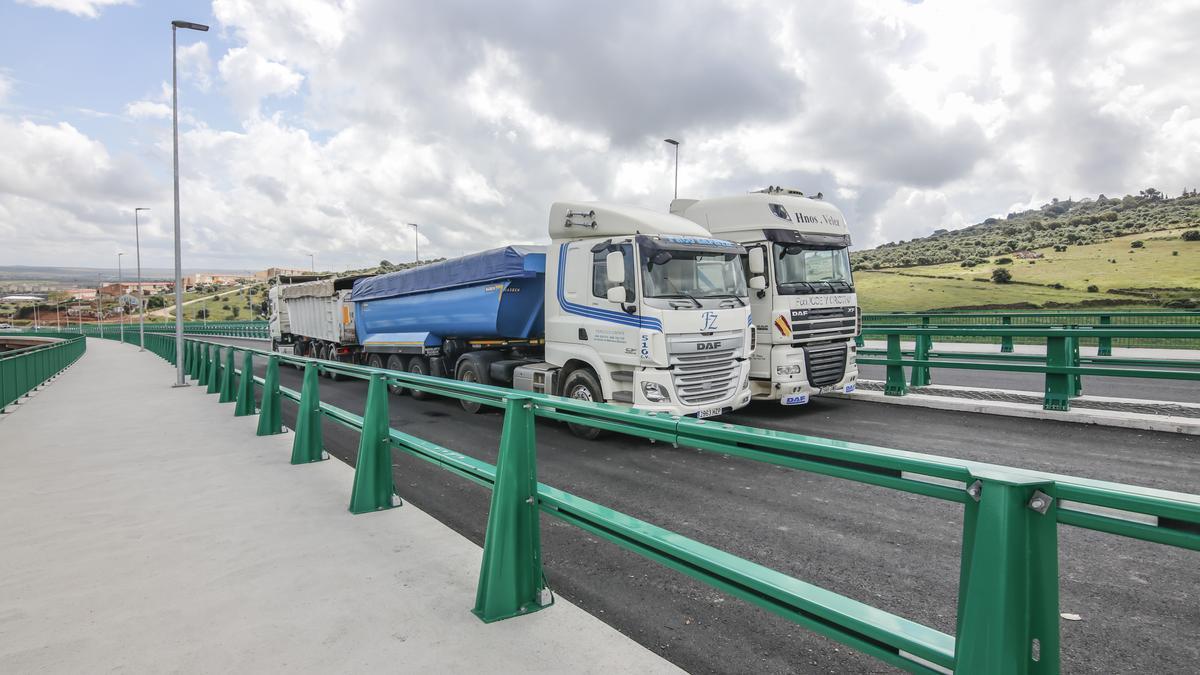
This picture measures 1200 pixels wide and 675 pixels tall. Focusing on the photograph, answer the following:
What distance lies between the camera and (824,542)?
451 cm

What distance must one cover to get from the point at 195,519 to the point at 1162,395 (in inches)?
530

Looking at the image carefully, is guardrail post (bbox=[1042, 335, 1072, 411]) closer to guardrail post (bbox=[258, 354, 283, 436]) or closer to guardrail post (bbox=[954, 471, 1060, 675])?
guardrail post (bbox=[954, 471, 1060, 675])

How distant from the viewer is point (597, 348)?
8641mm

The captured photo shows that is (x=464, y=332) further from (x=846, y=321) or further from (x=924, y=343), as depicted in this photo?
(x=924, y=343)

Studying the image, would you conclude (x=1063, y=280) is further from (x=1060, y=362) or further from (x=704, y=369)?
(x=704, y=369)

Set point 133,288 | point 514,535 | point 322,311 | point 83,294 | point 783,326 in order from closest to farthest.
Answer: point 514,535 → point 783,326 → point 322,311 → point 133,288 → point 83,294

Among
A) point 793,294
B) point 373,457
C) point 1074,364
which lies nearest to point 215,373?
point 373,457

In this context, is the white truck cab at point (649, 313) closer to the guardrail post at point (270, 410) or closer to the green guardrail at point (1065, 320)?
the guardrail post at point (270, 410)

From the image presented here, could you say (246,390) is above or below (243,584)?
above

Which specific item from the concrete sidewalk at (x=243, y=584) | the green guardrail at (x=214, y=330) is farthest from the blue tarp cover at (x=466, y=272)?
the green guardrail at (x=214, y=330)

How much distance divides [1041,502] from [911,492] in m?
0.31

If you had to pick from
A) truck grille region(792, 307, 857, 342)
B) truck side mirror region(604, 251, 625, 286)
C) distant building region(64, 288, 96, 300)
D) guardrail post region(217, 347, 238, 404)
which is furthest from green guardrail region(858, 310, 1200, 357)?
distant building region(64, 288, 96, 300)

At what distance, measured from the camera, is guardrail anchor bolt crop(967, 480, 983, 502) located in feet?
5.44

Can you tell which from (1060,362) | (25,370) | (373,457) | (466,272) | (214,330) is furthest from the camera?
(214,330)
